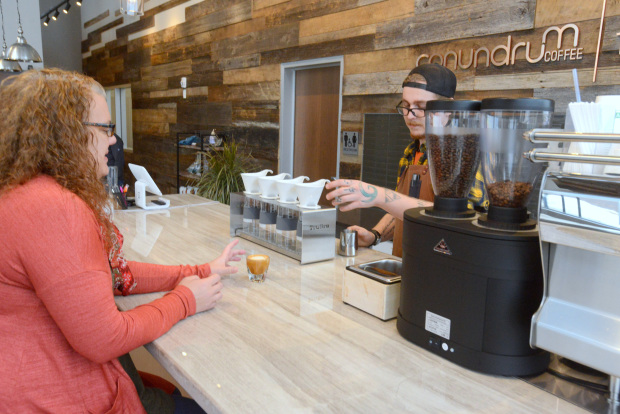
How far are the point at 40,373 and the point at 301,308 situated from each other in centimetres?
71

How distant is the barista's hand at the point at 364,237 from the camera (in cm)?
221

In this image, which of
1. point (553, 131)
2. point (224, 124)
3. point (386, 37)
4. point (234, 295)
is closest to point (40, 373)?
point (234, 295)

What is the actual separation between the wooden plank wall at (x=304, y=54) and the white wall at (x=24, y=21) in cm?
165

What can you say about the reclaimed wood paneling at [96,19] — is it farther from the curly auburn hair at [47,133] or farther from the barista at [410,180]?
the curly auburn hair at [47,133]

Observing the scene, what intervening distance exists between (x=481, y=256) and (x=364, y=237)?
1.16 m

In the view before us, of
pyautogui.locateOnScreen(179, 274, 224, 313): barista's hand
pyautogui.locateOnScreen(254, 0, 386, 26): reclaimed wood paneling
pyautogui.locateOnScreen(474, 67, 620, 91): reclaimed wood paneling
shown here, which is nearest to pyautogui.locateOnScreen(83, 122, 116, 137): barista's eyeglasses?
pyautogui.locateOnScreen(179, 274, 224, 313): barista's hand

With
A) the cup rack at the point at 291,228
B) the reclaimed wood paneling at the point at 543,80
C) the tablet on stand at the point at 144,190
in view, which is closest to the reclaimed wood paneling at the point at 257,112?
the tablet on stand at the point at 144,190

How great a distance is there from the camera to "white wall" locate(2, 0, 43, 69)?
292 inches

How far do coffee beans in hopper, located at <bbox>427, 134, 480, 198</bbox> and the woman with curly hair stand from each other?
34.2 inches

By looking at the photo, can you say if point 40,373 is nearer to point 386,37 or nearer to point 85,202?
point 85,202

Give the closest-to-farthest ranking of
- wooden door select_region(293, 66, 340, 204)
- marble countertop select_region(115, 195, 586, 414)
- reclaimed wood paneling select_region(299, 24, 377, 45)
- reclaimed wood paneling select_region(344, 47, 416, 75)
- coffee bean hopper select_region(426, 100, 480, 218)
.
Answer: marble countertop select_region(115, 195, 586, 414)
coffee bean hopper select_region(426, 100, 480, 218)
reclaimed wood paneling select_region(344, 47, 416, 75)
reclaimed wood paneling select_region(299, 24, 377, 45)
wooden door select_region(293, 66, 340, 204)

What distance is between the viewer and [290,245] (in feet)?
6.57

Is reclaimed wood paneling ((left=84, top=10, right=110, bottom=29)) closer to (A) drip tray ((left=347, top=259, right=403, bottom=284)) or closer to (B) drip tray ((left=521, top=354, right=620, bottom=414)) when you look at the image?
(A) drip tray ((left=347, top=259, right=403, bottom=284))

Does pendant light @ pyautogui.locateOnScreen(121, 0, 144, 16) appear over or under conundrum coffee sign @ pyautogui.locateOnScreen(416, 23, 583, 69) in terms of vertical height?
over
